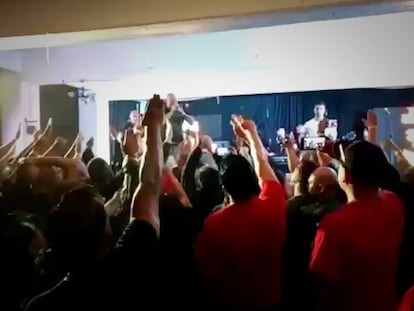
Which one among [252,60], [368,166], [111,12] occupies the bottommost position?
[368,166]

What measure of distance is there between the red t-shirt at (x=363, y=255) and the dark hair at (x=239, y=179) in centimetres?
20

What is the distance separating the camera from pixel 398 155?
1.33 meters

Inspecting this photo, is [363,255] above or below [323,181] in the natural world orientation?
below

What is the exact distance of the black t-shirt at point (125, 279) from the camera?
150cm

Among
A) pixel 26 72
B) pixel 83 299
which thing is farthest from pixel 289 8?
pixel 83 299

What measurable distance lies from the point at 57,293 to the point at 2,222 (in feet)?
0.84

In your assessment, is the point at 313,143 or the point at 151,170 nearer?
the point at 313,143

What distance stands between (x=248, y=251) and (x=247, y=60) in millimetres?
428

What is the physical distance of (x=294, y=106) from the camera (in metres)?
1.40

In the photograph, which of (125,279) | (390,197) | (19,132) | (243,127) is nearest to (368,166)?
(390,197)

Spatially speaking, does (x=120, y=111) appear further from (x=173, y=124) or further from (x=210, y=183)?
(x=210, y=183)

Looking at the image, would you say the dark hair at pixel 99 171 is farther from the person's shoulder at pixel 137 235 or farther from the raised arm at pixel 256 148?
the raised arm at pixel 256 148

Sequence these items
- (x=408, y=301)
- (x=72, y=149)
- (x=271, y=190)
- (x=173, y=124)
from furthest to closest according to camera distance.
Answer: (x=72, y=149) → (x=173, y=124) → (x=271, y=190) → (x=408, y=301)

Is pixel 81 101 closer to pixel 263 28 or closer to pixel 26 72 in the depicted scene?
pixel 26 72
